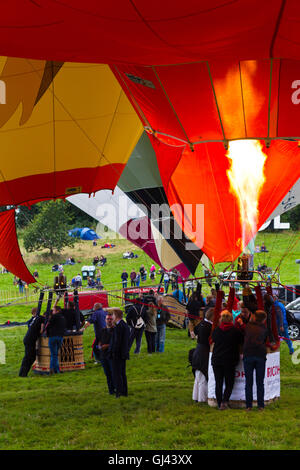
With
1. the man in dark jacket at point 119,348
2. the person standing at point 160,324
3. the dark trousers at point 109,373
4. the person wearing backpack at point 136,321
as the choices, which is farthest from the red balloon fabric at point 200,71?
the dark trousers at point 109,373

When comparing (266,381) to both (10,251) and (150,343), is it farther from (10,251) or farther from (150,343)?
(10,251)

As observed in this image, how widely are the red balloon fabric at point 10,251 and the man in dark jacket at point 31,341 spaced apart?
2.80m

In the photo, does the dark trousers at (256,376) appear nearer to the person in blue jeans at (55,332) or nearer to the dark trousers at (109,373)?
the dark trousers at (109,373)

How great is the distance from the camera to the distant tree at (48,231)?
4097 centimetres

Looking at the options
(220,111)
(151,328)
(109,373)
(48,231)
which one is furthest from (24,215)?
(220,111)

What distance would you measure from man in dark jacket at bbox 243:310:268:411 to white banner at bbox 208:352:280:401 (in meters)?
0.18

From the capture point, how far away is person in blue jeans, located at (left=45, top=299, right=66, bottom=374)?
1111cm

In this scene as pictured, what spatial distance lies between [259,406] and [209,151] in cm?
396

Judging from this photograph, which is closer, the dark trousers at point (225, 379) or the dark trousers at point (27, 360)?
the dark trousers at point (225, 379)

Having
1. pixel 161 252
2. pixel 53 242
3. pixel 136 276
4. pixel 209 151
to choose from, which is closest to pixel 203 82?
pixel 209 151

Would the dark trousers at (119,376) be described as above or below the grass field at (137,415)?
above

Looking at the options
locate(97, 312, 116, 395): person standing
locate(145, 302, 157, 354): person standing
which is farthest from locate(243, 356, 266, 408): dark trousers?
locate(145, 302, 157, 354): person standing

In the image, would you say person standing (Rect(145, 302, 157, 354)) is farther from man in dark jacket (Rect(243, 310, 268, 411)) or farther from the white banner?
man in dark jacket (Rect(243, 310, 268, 411))
